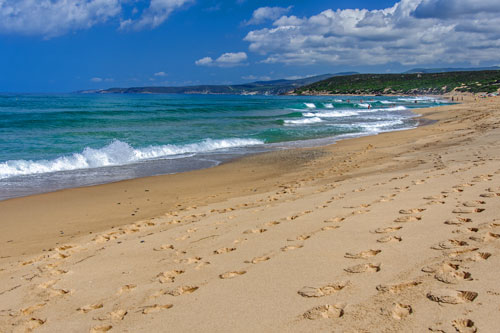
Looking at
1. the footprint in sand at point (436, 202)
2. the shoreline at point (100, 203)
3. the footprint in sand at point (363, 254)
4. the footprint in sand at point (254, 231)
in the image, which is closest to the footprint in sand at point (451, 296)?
the footprint in sand at point (363, 254)

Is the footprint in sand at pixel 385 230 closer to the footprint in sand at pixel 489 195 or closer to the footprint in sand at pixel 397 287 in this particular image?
the footprint in sand at pixel 397 287

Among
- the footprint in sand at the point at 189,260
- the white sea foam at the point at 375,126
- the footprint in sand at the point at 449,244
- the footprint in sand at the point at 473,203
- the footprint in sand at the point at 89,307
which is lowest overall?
the white sea foam at the point at 375,126

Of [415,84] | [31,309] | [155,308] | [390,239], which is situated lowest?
[31,309]

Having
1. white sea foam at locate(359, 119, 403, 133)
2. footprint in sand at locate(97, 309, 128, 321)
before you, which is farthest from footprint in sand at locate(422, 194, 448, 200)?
white sea foam at locate(359, 119, 403, 133)

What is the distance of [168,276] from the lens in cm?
409

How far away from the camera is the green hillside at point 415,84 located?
9731cm

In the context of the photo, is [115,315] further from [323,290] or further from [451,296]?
[451,296]

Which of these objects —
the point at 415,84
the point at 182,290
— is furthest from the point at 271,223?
the point at 415,84

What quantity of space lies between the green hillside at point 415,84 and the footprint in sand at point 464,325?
299 feet

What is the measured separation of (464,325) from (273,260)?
1950 millimetres

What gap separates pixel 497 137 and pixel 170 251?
13.8 m

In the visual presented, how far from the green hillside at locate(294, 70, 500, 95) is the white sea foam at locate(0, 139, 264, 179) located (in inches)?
3144

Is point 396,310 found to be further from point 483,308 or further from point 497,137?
point 497,137

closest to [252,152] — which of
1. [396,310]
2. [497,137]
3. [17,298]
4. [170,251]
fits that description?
[497,137]
